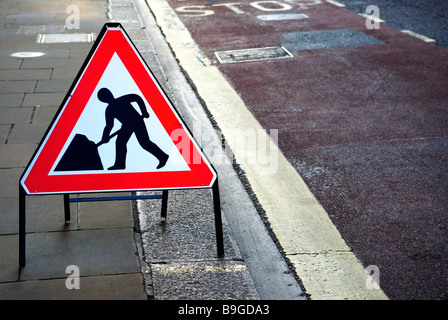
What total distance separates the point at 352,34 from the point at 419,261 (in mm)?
7759

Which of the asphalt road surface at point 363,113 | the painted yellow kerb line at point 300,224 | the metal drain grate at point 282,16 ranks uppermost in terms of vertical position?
the metal drain grate at point 282,16

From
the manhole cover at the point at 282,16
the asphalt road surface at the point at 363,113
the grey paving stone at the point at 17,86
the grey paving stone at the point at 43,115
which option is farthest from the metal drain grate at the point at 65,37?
the grey paving stone at the point at 43,115

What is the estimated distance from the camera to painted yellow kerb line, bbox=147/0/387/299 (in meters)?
4.12

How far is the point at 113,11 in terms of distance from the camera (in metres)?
13.7

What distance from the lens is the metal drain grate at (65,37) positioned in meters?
10.9

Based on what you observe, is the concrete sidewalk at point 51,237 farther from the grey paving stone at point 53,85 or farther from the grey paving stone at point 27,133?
the grey paving stone at point 53,85

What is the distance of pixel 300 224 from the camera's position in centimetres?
495

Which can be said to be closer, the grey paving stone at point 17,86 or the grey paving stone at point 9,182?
the grey paving stone at point 9,182

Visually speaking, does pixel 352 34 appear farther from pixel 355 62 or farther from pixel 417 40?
pixel 355 62

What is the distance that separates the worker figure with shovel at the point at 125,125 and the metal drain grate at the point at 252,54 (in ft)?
20.0

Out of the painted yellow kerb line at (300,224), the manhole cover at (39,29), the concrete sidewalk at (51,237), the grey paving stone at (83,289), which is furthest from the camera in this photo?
the manhole cover at (39,29)

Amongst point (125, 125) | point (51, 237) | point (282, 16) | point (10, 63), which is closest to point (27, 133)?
point (51, 237)

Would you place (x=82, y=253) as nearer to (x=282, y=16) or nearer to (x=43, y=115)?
(x=43, y=115)

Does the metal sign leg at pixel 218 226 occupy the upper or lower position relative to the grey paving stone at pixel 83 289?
upper
